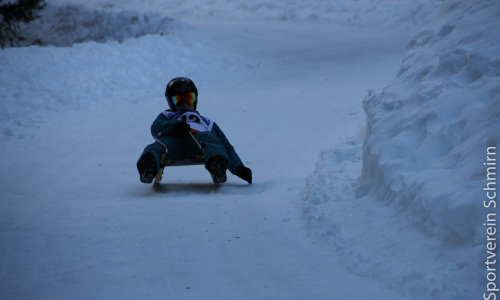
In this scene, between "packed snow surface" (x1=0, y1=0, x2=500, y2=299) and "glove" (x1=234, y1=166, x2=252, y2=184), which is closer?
"packed snow surface" (x1=0, y1=0, x2=500, y2=299)

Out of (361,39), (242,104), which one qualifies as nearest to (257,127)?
(242,104)

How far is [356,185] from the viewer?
181 inches

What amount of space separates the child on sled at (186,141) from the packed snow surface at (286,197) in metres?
Result: 0.25

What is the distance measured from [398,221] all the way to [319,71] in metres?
10.9

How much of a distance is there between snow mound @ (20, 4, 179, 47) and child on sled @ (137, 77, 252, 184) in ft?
36.9

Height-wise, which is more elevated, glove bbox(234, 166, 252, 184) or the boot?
the boot

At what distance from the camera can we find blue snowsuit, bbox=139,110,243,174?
557 centimetres

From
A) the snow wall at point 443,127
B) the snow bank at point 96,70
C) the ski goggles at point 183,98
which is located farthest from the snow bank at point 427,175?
the snow bank at point 96,70

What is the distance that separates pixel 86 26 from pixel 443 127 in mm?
17974

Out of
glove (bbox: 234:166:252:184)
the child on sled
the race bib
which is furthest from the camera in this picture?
the race bib

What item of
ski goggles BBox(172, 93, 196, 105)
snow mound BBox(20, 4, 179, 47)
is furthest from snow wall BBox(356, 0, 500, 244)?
snow mound BBox(20, 4, 179, 47)

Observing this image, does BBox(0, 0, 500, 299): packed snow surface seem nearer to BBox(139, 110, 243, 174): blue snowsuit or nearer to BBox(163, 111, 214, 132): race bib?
BBox(139, 110, 243, 174): blue snowsuit

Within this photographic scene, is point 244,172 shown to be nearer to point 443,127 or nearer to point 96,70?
point 443,127

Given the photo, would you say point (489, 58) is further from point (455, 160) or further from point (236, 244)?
point (236, 244)
